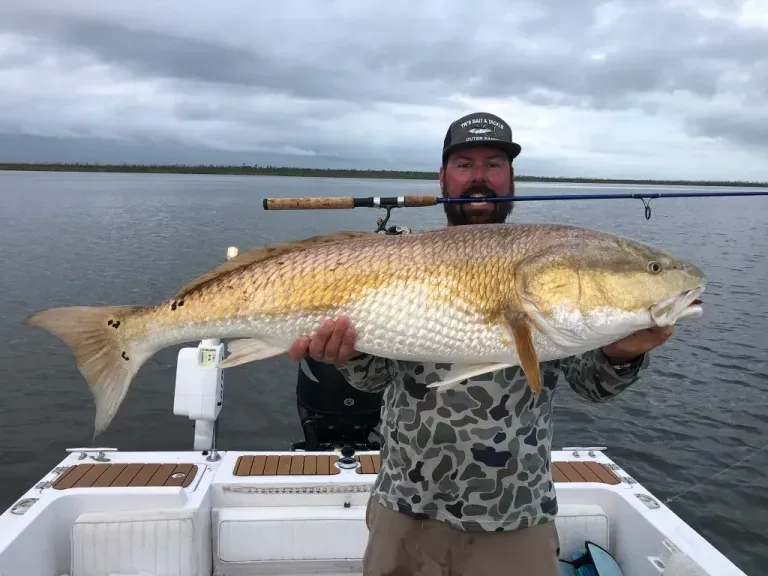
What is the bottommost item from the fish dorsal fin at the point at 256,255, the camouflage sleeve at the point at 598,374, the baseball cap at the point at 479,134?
the camouflage sleeve at the point at 598,374

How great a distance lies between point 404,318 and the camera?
2.79 meters

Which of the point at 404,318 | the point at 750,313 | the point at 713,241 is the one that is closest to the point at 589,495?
the point at 404,318

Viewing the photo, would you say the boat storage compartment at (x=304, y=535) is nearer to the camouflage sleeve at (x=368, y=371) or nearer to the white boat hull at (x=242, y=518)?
the white boat hull at (x=242, y=518)

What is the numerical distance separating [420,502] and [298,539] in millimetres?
1944

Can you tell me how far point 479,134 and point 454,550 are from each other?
2.22 meters

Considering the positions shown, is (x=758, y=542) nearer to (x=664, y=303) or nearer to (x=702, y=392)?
(x=702, y=392)

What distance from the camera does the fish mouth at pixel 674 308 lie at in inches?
103

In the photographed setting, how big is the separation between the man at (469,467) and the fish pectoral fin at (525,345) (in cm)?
21

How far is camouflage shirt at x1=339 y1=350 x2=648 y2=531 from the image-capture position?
2.70 meters

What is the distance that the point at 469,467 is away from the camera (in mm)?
2725

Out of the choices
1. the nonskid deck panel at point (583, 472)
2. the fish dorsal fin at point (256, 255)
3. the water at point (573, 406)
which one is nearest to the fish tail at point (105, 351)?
the fish dorsal fin at point (256, 255)

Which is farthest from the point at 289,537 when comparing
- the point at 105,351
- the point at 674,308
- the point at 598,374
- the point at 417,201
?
the point at 674,308

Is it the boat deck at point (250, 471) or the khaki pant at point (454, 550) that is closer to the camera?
the khaki pant at point (454, 550)

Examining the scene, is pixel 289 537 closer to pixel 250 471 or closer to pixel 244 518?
pixel 244 518
